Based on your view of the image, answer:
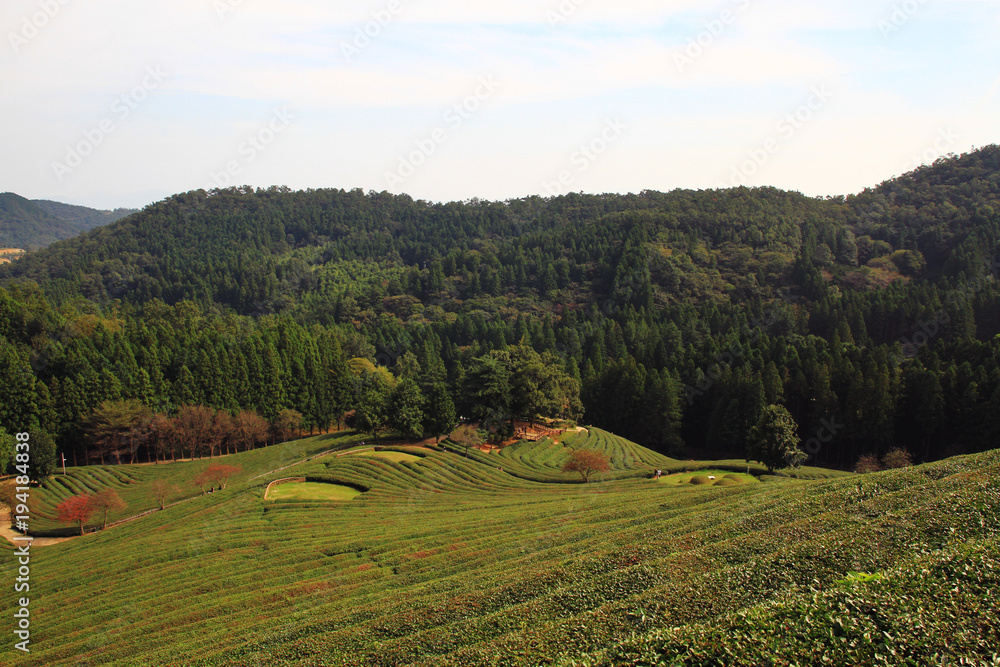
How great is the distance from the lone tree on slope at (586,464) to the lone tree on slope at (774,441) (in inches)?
440

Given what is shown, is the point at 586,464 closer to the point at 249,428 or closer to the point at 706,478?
the point at 706,478

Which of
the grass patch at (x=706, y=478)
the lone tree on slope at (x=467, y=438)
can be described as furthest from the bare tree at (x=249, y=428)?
the grass patch at (x=706, y=478)

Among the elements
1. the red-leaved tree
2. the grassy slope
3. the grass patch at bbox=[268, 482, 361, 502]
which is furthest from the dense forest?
the grassy slope

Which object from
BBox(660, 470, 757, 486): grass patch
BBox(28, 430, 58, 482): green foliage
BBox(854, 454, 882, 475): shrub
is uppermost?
BBox(28, 430, 58, 482): green foliage

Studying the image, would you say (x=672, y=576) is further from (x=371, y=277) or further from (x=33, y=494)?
(x=371, y=277)

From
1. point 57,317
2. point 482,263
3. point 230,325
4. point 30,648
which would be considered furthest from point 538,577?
point 482,263

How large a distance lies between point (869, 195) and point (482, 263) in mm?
94122

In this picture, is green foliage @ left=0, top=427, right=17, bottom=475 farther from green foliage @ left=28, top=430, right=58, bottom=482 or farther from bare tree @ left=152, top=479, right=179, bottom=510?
bare tree @ left=152, top=479, right=179, bottom=510

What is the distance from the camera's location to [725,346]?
70688 mm

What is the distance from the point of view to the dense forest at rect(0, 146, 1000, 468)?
173ft

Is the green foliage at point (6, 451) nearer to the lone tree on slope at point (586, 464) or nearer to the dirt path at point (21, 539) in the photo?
the dirt path at point (21, 539)

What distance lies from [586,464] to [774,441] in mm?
13440

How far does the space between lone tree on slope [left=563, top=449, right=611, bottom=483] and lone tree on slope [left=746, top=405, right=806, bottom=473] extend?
36.6 feet

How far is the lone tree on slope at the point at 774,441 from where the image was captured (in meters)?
41.9
